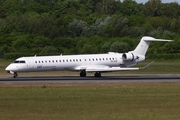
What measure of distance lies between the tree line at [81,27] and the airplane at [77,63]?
2896 centimetres

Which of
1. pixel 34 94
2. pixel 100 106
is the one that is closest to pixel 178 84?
pixel 34 94

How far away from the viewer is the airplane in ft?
178

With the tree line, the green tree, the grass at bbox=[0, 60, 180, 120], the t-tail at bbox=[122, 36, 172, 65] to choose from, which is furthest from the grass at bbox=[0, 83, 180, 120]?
the green tree

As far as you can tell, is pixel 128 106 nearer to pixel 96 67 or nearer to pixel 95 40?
pixel 96 67

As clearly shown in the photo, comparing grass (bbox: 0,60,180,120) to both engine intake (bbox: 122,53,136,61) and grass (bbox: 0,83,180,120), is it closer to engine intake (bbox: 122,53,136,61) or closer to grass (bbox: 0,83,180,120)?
grass (bbox: 0,83,180,120)

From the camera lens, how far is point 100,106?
3006 centimetres

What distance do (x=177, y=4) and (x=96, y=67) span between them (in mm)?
99611

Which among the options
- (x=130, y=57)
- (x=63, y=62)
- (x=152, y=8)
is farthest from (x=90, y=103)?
(x=152, y=8)

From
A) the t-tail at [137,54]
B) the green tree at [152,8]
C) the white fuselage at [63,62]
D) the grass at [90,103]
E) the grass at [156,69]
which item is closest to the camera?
the grass at [90,103]

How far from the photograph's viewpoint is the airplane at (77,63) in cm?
5425

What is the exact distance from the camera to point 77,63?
183 ft

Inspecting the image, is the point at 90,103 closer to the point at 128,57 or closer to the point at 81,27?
the point at 128,57

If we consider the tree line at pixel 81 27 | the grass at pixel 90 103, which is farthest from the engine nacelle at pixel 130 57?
the tree line at pixel 81 27

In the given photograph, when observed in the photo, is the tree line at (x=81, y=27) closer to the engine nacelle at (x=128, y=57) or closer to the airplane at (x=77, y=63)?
the airplane at (x=77, y=63)
